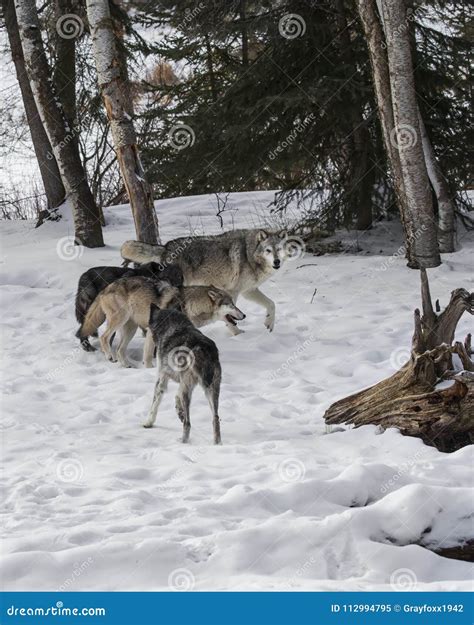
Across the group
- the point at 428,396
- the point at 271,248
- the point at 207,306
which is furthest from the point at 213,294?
the point at 428,396

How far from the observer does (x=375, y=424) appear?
20.6 feet

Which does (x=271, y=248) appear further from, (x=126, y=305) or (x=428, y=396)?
(x=428, y=396)

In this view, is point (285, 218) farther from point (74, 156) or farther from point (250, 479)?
point (250, 479)

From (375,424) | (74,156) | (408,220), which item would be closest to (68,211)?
→ (74,156)

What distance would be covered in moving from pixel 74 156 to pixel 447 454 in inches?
386

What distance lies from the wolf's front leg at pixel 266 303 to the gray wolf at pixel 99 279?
3.39 ft

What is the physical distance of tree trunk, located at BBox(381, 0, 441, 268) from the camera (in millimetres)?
10898

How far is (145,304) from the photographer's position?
901 centimetres

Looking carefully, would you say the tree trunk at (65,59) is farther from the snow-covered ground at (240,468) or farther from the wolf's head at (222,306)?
the wolf's head at (222,306)

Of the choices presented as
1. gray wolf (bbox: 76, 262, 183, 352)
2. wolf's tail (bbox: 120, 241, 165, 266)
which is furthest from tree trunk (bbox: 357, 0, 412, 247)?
gray wolf (bbox: 76, 262, 183, 352)

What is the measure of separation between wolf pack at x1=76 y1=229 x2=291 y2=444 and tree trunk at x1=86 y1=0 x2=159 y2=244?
1183 millimetres

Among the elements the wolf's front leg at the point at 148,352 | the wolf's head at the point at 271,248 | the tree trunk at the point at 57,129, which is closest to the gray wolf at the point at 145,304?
the wolf's front leg at the point at 148,352

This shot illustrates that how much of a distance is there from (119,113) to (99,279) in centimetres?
324

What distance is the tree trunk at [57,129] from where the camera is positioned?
12742 mm
